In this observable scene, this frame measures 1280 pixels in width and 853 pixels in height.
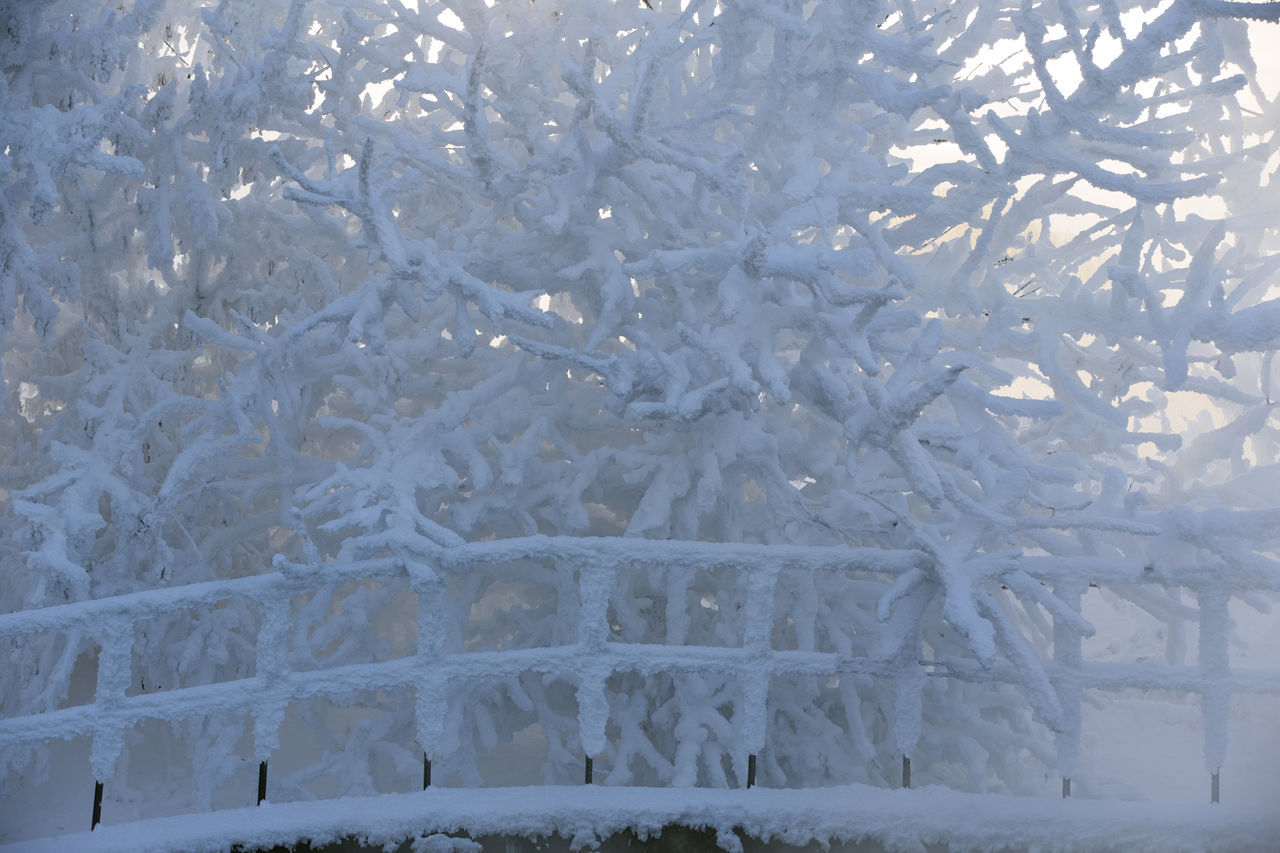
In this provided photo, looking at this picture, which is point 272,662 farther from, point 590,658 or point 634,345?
point 634,345

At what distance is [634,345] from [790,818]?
3.17m

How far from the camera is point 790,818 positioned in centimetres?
463

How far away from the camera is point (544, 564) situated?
6785 millimetres

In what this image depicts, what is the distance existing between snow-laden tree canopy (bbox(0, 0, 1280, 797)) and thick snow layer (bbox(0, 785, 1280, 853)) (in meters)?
0.41

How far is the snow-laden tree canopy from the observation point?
202 inches

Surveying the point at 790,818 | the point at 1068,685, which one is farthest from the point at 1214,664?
the point at 790,818

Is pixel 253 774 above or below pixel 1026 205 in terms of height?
below

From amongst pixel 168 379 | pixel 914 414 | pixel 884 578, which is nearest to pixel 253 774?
pixel 168 379

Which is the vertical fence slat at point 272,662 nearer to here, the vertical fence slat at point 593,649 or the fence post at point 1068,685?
the vertical fence slat at point 593,649

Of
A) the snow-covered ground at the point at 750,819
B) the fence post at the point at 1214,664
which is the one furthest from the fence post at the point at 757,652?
the fence post at the point at 1214,664

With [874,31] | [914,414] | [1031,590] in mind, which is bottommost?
[1031,590]

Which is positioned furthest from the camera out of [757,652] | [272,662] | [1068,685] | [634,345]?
[634,345]

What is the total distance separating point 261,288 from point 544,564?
303cm

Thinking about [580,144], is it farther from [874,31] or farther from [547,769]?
[547,769]
